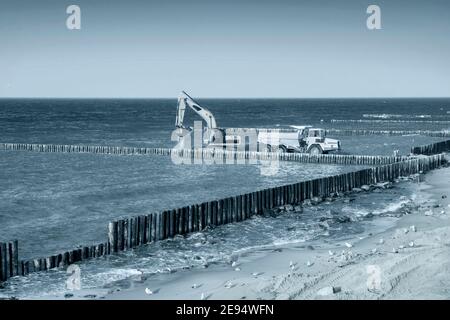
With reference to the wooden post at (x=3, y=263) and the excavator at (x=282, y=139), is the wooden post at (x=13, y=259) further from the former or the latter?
the excavator at (x=282, y=139)

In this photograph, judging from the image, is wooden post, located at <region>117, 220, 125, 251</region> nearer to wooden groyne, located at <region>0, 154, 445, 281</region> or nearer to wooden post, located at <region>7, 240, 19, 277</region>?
wooden groyne, located at <region>0, 154, 445, 281</region>

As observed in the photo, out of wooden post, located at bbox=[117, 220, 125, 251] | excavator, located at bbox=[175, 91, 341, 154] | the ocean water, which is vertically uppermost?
excavator, located at bbox=[175, 91, 341, 154]

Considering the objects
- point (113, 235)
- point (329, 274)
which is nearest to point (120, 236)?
point (113, 235)

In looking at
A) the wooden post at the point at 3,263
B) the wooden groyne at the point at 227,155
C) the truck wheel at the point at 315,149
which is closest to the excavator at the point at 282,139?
the truck wheel at the point at 315,149

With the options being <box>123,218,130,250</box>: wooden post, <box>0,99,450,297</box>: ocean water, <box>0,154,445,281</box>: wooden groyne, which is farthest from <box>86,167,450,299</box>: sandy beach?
<box>123,218,130,250</box>: wooden post

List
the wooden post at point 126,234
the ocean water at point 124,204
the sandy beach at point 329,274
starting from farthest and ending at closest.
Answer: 1. the wooden post at point 126,234
2. the ocean water at point 124,204
3. the sandy beach at point 329,274
